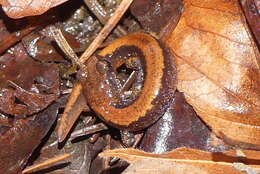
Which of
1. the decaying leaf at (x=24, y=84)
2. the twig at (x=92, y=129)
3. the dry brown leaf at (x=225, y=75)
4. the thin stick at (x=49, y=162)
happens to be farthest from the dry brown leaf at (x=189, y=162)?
the decaying leaf at (x=24, y=84)

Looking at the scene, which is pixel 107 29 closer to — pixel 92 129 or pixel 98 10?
pixel 98 10

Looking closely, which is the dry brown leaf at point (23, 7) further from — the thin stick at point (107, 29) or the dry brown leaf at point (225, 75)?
the dry brown leaf at point (225, 75)

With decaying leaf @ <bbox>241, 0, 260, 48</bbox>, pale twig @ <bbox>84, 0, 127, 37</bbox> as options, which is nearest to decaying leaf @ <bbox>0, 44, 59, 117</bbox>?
pale twig @ <bbox>84, 0, 127, 37</bbox>

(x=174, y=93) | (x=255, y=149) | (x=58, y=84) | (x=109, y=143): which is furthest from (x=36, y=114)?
(x=255, y=149)

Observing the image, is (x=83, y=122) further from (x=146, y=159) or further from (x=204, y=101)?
(x=204, y=101)

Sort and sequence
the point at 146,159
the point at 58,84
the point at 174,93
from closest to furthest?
the point at 146,159
the point at 174,93
the point at 58,84

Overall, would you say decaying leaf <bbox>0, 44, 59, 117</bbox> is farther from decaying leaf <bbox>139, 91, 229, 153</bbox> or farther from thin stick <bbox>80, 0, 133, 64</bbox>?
decaying leaf <bbox>139, 91, 229, 153</bbox>

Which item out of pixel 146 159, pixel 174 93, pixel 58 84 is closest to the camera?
pixel 146 159
